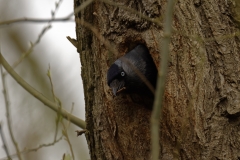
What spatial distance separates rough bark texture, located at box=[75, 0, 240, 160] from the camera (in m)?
4.02

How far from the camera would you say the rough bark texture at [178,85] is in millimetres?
4020

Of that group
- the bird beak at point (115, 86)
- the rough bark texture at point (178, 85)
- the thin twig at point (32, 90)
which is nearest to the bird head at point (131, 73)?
the bird beak at point (115, 86)

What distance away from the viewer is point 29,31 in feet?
27.5

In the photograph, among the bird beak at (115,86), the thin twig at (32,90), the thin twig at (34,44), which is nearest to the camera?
the thin twig at (34,44)

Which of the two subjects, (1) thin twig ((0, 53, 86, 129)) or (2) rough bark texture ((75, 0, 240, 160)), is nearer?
(2) rough bark texture ((75, 0, 240, 160))

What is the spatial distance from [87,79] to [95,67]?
0.17 meters

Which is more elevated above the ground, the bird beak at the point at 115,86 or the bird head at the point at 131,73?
the bird head at the point at 131,73

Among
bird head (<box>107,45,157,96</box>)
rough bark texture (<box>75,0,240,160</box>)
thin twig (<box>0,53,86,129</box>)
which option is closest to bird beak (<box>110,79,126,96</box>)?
bird head (<box>107,45,157,96</box>)

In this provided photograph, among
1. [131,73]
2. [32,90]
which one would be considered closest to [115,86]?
[131,73]

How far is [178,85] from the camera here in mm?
4258

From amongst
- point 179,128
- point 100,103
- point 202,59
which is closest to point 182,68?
point 202,59

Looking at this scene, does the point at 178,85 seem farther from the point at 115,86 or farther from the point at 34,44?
the point at 34,44

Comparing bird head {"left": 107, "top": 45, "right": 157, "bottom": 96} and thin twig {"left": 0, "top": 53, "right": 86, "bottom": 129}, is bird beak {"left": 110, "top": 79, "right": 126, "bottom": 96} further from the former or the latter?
thin twig {"left": 0, "top": 53, "right": 86, "bottom": 129}

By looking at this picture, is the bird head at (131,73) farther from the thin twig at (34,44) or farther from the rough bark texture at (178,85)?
the thin twig at (34,44)
